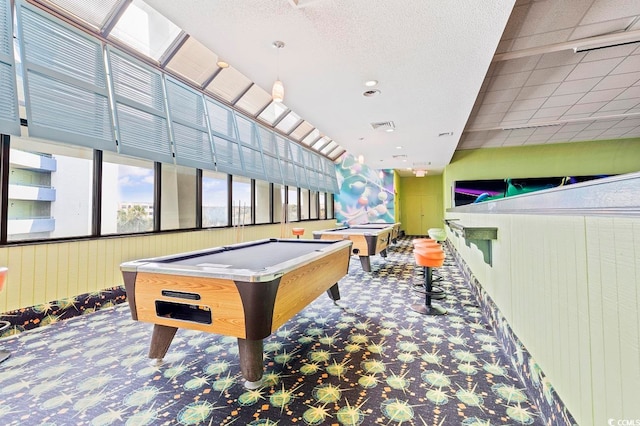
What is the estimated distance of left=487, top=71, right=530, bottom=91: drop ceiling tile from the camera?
4.36m

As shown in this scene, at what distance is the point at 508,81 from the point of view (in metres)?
4.54

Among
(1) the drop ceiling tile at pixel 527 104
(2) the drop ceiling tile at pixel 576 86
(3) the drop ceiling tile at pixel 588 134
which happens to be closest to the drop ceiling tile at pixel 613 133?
(3) the drop ceiling tile at pixel 588 134

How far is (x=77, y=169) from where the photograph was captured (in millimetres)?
3314

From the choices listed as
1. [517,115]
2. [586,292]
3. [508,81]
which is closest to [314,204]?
[517,115]

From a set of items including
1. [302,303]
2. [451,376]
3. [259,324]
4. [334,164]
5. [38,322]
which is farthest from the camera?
[334,164]

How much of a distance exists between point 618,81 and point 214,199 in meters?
7.38

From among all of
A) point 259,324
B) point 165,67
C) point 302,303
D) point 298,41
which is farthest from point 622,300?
point 165,67

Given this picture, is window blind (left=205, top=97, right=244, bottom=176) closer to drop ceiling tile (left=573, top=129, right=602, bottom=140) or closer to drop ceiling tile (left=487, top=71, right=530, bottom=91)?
drop ceiling tile (left=487, top=71, right=530, bottom=91)

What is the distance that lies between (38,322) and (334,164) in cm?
984

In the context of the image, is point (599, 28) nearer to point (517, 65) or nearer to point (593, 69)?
point (517, 65)

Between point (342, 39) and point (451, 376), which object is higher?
point (342, 39)

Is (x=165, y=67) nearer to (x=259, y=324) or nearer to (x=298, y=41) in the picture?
(x=298, y=41)

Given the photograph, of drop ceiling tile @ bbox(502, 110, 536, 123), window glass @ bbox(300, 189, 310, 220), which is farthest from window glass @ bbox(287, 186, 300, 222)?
drop ceiling tile @ bbox(502, 110, 536, 123)

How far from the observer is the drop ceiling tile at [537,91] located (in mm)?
4713
